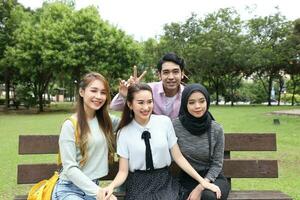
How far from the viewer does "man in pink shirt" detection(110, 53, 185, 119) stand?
4.62m

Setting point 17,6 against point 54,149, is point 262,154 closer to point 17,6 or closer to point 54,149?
point 54,149

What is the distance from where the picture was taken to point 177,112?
15.5 feet

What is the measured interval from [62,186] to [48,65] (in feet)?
94.6

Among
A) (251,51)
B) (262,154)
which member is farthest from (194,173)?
(251,51)

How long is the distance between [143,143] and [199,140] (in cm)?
58

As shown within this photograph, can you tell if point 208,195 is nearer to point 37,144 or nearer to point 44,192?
point 44,192

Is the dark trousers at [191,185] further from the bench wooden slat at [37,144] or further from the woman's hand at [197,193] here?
the bench wooden slat at [37,144]

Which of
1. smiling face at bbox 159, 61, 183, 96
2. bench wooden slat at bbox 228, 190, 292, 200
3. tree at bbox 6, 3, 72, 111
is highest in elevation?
tree at bbox 6, 3, 72, 111

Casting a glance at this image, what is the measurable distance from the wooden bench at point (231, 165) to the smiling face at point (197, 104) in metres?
0.69

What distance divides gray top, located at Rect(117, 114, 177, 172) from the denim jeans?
0.48 meters

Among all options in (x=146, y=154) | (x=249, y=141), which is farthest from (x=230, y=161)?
(x=146, y=154)

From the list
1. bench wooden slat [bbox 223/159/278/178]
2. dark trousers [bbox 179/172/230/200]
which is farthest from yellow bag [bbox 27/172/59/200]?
bench wooden slat [bbox 223/159/278/178]

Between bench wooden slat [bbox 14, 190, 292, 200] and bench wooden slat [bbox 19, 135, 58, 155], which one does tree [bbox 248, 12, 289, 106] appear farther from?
bench wooden slat [bbox 19, 135, 58, 155]

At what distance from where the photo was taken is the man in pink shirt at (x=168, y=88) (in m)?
4.62
